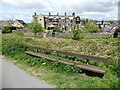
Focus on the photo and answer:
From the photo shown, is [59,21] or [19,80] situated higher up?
[59,21]

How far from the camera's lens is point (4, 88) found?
686 centimetres

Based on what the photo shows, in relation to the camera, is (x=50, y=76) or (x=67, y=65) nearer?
(x=50, y=76)

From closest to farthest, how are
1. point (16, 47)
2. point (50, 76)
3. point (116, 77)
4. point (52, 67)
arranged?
1. point (116, 77)
2. point (50, 76)
3. point (52, 67)
4. point (16, 47)

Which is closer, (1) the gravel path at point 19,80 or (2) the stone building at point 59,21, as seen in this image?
(1) the gravel path at point 19,80

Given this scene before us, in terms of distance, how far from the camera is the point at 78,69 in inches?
329

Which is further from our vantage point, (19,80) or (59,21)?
(59,21)

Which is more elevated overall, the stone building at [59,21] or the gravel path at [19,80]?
the stone building at [59,21]

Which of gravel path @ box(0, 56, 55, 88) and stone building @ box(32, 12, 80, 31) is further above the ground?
stone building @ box(32, 12, 80, 31)

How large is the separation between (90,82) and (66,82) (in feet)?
2.57

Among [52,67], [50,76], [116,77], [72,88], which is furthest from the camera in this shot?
[52,67]

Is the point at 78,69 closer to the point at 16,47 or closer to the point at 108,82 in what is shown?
the point at 108,82

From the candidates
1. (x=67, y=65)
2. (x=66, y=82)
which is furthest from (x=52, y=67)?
(x=66, y=82)

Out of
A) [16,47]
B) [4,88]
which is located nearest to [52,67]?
[4,88]

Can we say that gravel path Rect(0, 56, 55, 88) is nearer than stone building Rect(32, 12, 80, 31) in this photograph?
Yes
